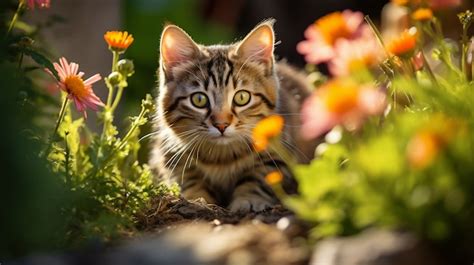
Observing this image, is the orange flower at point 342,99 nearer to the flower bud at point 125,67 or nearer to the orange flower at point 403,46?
the orange flower at point 403,46

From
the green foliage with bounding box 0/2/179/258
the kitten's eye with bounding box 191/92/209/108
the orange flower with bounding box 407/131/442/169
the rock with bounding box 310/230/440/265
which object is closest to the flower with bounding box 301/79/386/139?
the orange flower with bounding box 407/131/442/169

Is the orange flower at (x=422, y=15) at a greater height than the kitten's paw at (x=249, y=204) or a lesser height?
greater

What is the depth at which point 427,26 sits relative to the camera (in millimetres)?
2680

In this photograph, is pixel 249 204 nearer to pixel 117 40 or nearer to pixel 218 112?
pixel 218 112

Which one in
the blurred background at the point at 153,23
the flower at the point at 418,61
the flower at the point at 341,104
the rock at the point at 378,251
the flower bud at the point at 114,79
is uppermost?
the blurred background at the point at 153,23

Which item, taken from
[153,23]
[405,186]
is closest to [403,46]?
[405,186]

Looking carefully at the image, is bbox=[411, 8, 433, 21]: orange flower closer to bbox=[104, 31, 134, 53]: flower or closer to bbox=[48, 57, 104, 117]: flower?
bbox=[104, 31, 134, 53]: flower

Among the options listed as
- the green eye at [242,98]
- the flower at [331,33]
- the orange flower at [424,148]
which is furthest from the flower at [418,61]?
the orange flower at [424,148]

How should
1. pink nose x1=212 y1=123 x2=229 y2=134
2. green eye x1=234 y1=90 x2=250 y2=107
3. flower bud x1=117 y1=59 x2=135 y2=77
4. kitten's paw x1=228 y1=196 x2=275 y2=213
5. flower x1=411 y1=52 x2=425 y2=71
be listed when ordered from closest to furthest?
1. flower x1=411 y1=52 x2=425 y2=71
2. flower bud x1=117 y1=59 x2=135 y2=77
3. kitten's paw x1=228 y1=196 x2=275 y2=213
4. pink nose x1=212 y1=123 x2=229 y2=134
5. green eye x1=234 y1=90 x2=250 y2=107

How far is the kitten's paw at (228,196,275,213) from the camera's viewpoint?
295cm

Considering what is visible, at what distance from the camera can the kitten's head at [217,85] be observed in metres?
3.11

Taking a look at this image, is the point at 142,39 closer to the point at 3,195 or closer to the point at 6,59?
the point at 6,59

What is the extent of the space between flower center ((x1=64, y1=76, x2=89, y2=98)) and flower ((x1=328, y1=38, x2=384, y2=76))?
3.07ft

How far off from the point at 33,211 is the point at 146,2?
214 inches
